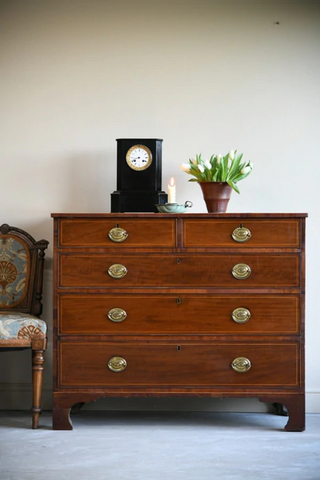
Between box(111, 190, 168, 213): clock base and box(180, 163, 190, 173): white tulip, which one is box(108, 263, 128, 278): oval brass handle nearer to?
box(111, 190, 168, 213): clock base

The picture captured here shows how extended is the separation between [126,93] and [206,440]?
1927mm

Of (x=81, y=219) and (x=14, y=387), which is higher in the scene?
(x=81, y=219)

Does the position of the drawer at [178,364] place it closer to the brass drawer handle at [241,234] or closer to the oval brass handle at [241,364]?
the oval brass handle at [241,364]

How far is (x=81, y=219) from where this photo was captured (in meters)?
3.33

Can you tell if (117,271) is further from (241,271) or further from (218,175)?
(218,175)

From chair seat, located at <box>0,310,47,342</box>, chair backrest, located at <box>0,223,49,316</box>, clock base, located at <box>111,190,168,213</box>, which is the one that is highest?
clock base, located at <box>111,190,168,213</box>

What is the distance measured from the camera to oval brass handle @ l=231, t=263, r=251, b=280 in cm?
332

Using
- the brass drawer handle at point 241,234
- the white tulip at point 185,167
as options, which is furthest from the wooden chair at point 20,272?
the brass drawer handle at point 241,234

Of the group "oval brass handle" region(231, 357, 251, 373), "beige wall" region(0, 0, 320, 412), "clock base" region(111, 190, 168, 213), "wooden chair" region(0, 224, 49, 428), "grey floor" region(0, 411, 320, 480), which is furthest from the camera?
Result: "beige wall" region(0, 0, 320, 412)

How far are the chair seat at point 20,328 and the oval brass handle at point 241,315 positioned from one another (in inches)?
37.2

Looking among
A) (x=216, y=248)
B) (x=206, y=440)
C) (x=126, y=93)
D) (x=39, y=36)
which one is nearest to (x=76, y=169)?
(x=126, y=93)

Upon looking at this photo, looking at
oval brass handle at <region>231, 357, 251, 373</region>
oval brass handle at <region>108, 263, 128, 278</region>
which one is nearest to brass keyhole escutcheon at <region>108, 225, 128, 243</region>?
oval brass handle at <region>108, 263, 128, 278</region>

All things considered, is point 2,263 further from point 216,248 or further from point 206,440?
point 206,440

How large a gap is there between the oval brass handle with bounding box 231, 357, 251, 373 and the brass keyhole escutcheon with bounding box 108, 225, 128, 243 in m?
0.80
